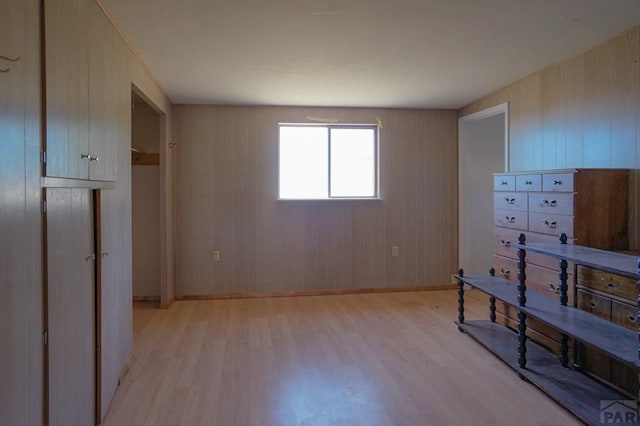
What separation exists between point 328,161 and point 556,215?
2.75 m

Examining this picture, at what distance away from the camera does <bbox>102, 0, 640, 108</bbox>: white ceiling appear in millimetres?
2365

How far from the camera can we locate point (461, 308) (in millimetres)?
3738

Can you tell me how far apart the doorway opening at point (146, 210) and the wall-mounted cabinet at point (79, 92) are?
217 cm

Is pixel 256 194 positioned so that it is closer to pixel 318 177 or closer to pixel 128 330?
pixel 318 177

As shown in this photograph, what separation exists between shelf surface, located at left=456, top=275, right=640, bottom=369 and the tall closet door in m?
2.49

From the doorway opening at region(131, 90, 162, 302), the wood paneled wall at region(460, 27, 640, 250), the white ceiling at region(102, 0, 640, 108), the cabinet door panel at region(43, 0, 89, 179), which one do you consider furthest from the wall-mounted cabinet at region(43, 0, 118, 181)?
the wood paneled wall at region(460, 27, 640, 250)

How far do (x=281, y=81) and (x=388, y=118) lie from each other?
1.74 meters

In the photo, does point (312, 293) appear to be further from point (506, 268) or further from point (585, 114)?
point (585, 114)

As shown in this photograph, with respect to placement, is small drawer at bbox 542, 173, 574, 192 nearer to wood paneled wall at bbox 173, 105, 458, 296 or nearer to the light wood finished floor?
the light wood finished floor

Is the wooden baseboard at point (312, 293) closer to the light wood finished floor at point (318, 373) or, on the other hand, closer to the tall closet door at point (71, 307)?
the light wood finished floor at point (318, 373)

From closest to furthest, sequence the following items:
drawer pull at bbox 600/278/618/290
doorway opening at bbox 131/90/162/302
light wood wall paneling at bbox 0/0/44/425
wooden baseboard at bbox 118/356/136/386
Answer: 1. light wood wall paneling at bbox 0/0/44/425
2. drawer pull at bbox 600/278/618/290
3. wooden baseboard at bbox 118/356/136/386
4. doorway opening at bbox 131/90/162/302

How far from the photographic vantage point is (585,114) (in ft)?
10.2

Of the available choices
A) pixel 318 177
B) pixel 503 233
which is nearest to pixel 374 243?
pixel 318 177

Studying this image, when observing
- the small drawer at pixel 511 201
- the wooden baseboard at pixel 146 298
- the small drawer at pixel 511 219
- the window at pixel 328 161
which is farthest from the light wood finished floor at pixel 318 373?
the window at pixel 328 161
